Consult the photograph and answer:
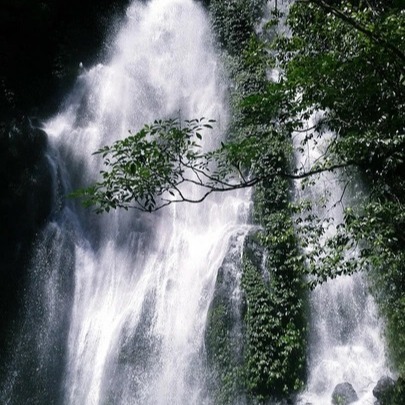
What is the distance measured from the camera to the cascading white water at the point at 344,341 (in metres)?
8.79

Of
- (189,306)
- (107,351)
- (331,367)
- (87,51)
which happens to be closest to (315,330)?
(331,367)

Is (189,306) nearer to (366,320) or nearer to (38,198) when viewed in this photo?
(366,320)

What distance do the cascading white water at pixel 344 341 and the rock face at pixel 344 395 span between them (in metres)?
0.12

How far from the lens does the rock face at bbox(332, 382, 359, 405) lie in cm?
815

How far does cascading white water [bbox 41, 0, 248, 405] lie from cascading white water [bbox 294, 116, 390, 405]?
2.31m

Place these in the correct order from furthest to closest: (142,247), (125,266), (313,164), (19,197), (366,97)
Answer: (19,197)
(142,247)
(125,266)
(313,164)
(366,97)

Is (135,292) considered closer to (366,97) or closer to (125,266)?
(125,266)

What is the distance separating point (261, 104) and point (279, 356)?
6409 mm

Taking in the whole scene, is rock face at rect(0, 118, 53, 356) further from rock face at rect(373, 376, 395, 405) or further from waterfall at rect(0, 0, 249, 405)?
rock face at rect(373, 376, 395, 405)

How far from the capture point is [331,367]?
915 cm

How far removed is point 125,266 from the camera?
39.8 ft

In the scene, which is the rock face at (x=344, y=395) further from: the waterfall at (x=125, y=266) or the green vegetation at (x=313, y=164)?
the waterfall at (x=125, y=266)

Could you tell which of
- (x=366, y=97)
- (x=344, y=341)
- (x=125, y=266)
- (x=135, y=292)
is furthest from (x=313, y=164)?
(x=125, y=266)

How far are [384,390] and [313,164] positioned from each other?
13.9ft
